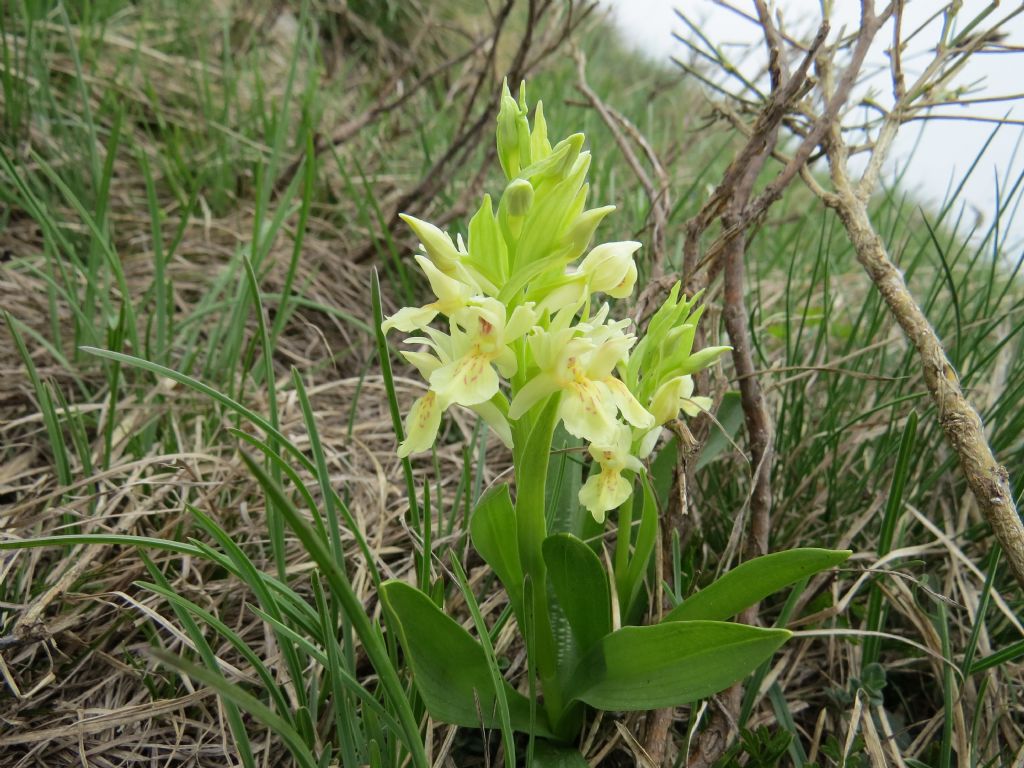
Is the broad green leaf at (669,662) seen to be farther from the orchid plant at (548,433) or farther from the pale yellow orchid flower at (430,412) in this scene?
the pale yellow orchid flower at (430,412)

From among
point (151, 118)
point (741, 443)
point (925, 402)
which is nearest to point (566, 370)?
point (741, 443)

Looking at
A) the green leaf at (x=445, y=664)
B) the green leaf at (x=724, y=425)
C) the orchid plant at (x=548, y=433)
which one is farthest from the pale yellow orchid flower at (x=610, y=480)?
the green leaf at (x=724, y=425)

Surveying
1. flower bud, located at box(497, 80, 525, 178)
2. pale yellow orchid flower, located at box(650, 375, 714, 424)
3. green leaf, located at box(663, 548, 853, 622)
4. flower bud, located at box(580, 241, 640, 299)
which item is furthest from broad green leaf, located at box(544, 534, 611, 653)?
flower bud, located at box(497, 80, 525, 178)

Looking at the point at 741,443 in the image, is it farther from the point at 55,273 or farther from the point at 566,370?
the point at 55,273

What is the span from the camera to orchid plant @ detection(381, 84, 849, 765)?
83 centimetres

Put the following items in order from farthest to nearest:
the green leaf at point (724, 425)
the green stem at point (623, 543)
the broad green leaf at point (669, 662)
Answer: the green leaf at point (724, 425), the green stem at point (623, 543), the broad green leaf at point (669, 662)

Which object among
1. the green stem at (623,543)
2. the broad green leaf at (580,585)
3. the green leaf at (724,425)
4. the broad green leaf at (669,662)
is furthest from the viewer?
the green leaf at (724,425)

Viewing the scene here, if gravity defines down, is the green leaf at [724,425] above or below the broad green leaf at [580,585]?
above

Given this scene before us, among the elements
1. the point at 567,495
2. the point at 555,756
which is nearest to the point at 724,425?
the point at 567,495

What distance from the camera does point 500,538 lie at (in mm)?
982

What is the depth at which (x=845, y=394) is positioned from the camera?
58.4 inches

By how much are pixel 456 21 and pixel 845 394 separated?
3808 millimetres

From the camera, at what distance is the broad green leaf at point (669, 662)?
79cm

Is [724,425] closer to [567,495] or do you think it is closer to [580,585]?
[567,495]
